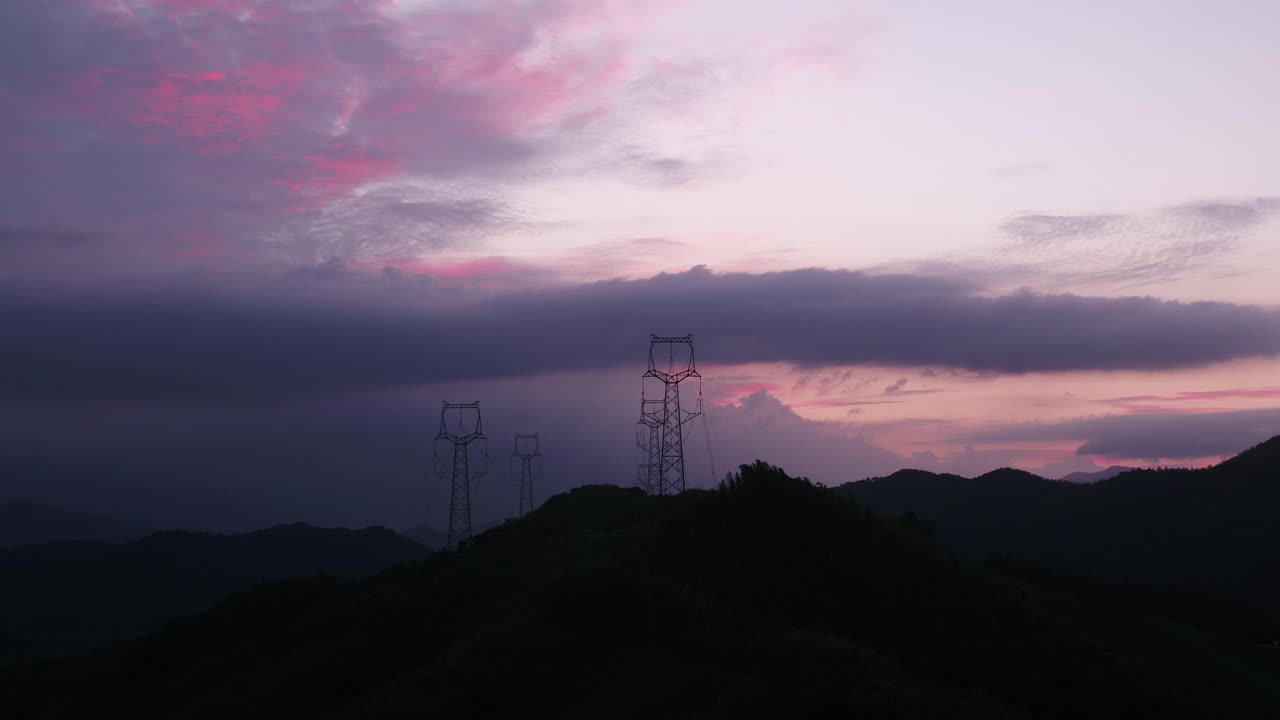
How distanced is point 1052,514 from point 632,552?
104 metres

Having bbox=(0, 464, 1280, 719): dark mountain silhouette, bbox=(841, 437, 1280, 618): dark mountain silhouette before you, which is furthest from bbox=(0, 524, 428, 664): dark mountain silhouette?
bbox=(841, 437, 1280, 618): dark mountain silhouette

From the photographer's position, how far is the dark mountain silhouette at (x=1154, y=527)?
100 m

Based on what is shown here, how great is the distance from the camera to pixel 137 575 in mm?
151500

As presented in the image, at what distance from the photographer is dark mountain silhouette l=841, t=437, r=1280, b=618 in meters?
100

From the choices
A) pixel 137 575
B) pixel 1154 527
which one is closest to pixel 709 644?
pixel 1154 527

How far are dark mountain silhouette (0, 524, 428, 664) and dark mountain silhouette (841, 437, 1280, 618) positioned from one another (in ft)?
313

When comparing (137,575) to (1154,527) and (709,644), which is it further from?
(1154,527)

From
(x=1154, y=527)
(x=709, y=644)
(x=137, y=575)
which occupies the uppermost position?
(x=709, y=644)

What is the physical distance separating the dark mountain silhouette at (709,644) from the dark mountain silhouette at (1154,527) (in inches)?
1963

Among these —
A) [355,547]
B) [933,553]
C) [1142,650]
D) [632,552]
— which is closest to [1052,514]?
[1142,650]

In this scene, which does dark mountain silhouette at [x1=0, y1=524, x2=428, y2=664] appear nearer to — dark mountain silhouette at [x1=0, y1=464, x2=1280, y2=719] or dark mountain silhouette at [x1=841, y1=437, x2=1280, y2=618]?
dark mountain silhouette at [x1=0, y1=464, x2=1280, y2=719]

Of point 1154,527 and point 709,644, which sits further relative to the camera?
point 1154,527

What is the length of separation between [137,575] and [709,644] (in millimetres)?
148441

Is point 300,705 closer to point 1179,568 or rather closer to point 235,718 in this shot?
point 235,718
